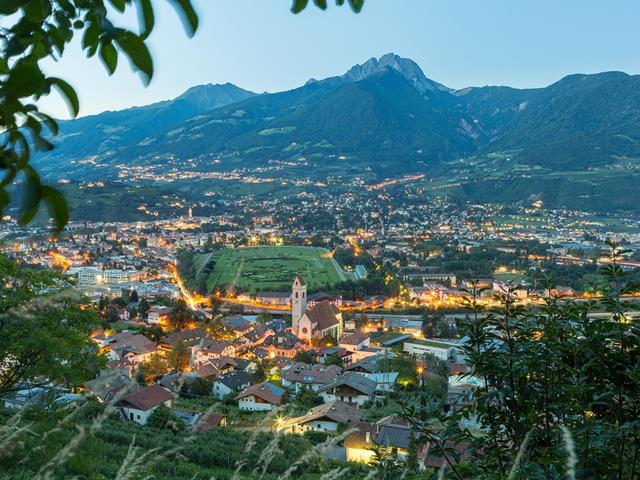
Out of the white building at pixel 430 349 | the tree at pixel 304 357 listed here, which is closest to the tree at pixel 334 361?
the tree at pixel 304 357

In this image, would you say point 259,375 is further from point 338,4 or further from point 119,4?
point 119,4

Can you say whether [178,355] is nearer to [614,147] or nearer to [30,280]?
[30,280]

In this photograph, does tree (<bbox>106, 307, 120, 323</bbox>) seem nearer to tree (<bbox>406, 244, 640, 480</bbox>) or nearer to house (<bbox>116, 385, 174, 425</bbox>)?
house (<bbox>116, 385, 174, 425</bbox>)

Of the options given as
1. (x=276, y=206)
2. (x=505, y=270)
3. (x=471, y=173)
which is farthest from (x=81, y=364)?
(x=471, y=173)

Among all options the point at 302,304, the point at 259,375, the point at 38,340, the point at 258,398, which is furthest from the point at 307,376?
the point at 38,340

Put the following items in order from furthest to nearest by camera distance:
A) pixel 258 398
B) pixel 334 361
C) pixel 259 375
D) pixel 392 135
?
pixel 392 135 → pixel 334 361 → pixel 259 375 → pixel 258 398

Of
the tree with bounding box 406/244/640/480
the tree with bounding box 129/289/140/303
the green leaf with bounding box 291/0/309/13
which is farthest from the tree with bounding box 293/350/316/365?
the green leaf with bounding box 291/0/309/13

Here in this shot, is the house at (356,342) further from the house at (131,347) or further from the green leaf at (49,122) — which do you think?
the green leaf at (49,122)
